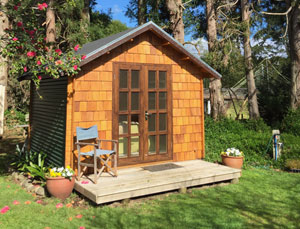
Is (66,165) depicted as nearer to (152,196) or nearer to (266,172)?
(152,196)

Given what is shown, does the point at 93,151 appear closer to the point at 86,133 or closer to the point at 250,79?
the point at 86,133

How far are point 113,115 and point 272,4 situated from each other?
16.6m

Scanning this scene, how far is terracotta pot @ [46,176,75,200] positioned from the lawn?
134 mm

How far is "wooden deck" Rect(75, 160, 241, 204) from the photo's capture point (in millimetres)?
5117

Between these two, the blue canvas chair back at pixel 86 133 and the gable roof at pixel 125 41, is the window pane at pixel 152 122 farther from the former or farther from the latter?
the gable roof at pixel 125 41

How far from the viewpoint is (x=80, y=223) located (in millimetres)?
4477

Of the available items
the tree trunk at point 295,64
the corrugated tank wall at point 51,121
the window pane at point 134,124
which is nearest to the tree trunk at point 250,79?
the tree trunk at point 295,64

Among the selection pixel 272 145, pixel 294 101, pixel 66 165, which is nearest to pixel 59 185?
pixel 66 165

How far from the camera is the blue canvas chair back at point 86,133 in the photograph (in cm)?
593

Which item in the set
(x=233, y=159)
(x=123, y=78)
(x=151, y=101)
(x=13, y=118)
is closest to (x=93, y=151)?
(x=123, y=78)

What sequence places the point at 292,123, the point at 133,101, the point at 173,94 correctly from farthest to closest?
the point at 292,123, the point at 173,94, the point at 133,101

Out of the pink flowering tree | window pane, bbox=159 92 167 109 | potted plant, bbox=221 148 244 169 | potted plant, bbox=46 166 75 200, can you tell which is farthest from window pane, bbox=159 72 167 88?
potted plant, bbox=46 166 75 200

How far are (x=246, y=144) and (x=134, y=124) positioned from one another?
14.2ft

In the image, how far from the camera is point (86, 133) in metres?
6.04
